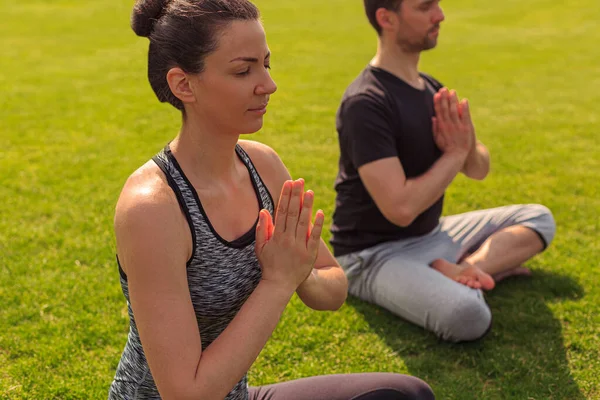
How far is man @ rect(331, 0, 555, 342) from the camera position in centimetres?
445

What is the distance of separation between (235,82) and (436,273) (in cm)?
256

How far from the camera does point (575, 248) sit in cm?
576

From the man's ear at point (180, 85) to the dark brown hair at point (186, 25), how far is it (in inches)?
1.0

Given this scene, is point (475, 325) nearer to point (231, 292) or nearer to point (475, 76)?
point (231, 292)

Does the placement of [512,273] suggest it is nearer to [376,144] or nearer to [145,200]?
[376,144]

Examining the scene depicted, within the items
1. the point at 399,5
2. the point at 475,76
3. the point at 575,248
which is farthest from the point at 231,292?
the point at 475,76

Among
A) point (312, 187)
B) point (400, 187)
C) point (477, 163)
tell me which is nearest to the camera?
point (400, 187)

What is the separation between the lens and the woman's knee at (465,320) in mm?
4309

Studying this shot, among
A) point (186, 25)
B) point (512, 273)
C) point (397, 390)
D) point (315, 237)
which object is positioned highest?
point (186, 25)

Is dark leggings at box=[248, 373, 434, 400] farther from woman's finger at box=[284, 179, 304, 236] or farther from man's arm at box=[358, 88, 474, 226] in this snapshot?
A: man's arm at box=[358, 88, 474, 226]

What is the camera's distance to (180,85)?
247 cm

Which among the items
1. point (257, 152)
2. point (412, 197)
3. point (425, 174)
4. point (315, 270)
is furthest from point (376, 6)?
point (315, 270)

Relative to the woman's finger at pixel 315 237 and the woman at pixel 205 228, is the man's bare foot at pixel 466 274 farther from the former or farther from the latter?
the woman's finger at pixel 315 237

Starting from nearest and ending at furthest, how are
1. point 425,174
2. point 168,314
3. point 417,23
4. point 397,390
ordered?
point 168,314 → point 397,390 → point 425,174 → point 417,23
